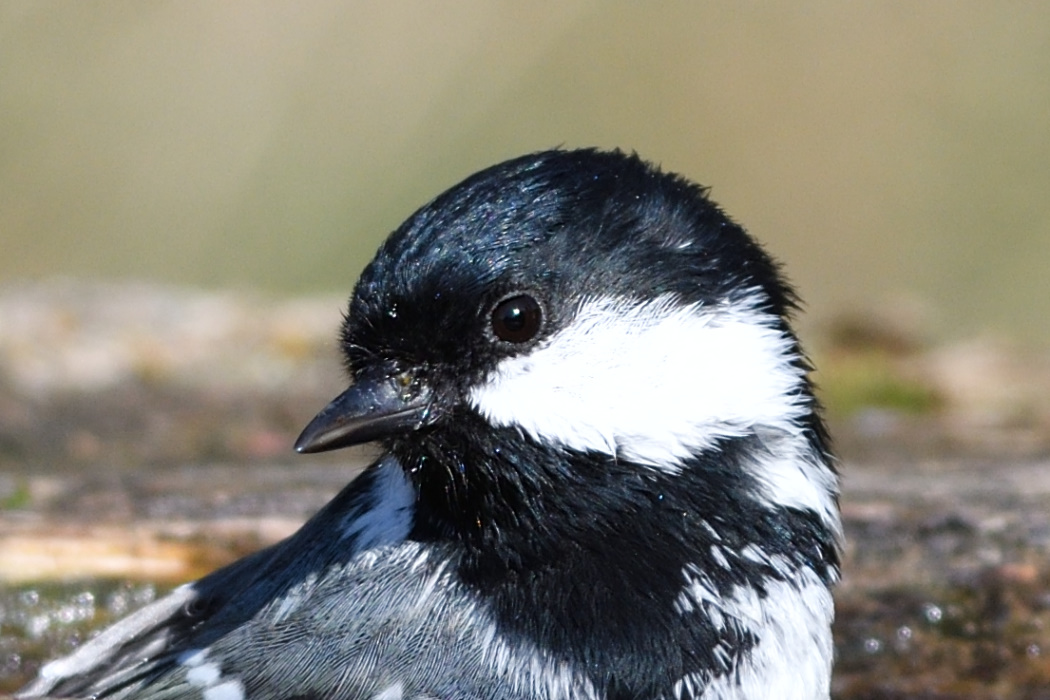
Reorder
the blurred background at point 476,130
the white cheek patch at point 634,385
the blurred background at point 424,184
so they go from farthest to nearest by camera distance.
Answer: the blurred background at point 476,130
the blurred background at point 424,184
the white cheek patch at point 634,385

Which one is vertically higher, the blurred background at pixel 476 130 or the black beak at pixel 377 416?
the blurred background at pixel 476 130

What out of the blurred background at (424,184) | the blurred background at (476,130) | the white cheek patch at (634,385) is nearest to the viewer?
the white cheek patch at (634,385)

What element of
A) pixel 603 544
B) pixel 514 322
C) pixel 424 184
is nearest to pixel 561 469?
pixel 603 544

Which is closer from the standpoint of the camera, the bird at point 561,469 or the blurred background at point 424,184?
the bird at point 561,469

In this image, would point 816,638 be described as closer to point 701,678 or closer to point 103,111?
point 701,678

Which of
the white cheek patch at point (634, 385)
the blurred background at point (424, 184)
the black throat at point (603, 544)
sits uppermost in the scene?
the blurred background at point (424, 184)

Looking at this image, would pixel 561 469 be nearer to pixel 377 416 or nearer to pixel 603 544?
pixel 603 544

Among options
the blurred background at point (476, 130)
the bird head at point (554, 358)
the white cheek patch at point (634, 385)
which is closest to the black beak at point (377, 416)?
the bird head at point (554, 358)

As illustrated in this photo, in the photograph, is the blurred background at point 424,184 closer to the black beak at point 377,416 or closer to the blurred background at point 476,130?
the blurred background at point 476,130

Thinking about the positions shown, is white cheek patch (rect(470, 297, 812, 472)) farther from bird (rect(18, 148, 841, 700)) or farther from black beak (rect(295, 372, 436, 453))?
black beak (rect(295, 372, 436, 453))

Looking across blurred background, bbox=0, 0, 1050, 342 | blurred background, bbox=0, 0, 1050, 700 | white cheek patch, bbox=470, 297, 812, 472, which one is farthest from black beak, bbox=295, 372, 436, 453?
blurred background, bbox=0, 0, 1050, 342
